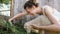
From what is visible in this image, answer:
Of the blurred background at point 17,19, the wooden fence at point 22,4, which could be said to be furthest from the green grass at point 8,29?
the wooden fence at point 22,4

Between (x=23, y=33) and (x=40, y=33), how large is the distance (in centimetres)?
23

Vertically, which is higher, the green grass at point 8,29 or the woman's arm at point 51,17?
the woman's arm at point 51,17

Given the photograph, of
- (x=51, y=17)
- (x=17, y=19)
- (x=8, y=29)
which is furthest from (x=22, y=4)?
(x=51, y=17)

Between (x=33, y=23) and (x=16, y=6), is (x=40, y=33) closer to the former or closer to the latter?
(x=33, y=23)

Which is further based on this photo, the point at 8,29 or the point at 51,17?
the point at 8,29

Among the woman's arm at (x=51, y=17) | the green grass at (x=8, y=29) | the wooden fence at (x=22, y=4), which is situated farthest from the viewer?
the wooden fence at (x=22, y=4)

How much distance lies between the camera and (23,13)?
2.60 m

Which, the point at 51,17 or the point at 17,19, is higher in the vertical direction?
the point at 51,17

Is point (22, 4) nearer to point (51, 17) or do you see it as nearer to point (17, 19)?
point (17, 19)

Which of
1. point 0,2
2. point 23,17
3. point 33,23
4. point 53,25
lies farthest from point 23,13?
point 0,2

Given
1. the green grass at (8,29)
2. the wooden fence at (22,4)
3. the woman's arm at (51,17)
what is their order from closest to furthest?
1. the woman's arm at (51,17)
2. the green grass at (8,29)
3. the wooden fence at (22,4)

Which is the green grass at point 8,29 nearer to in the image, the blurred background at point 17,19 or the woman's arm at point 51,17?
the blurred background at point 17,19

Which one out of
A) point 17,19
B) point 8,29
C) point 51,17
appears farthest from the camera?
point 17,19

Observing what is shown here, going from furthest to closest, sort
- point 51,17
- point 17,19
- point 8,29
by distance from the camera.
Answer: point 17,19 → point 8,29 → point 51,17
